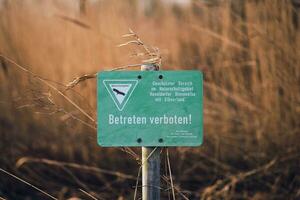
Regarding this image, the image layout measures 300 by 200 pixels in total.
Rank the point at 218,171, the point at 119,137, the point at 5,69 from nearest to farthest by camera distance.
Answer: the point at 119,137
the point at 218,171
the point at 5,69

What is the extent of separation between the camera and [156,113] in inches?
52.8

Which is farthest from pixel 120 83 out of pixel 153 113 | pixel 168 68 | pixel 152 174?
pixel 168 68

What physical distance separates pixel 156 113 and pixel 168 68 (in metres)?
1.96

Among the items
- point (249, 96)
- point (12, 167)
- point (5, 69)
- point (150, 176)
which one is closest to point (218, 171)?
point (249, 96)

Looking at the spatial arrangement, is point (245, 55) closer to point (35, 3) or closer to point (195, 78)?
point (35, 3)

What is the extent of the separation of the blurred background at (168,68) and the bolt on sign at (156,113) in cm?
114

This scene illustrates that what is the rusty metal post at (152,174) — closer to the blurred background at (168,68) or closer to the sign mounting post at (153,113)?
the sign mounting post at (153,113)

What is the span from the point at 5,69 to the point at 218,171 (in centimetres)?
125

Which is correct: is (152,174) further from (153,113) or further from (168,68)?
(168,68)

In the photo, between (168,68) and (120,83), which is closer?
(120,83)

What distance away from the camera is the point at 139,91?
135 centimetres

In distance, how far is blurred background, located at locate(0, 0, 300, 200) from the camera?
2805mm

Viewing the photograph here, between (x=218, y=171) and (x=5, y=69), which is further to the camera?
(x=5, y=69)

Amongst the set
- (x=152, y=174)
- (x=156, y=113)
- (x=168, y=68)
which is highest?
(x=168, y=68)
